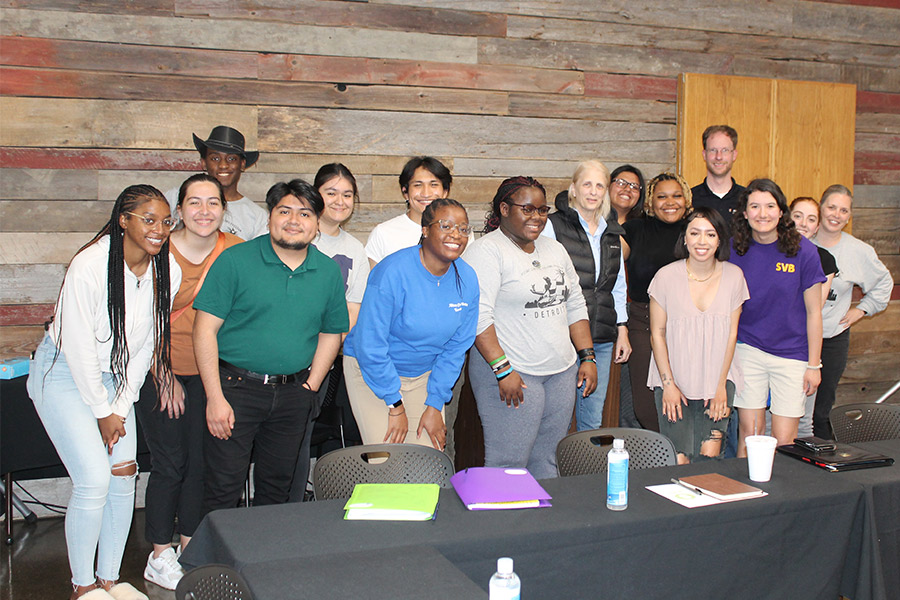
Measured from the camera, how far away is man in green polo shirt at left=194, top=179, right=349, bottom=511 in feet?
9.04

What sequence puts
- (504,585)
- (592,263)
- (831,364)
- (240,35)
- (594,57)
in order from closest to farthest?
(504,585)
(592,263)
(240,35)
(831,364)
(594,57)

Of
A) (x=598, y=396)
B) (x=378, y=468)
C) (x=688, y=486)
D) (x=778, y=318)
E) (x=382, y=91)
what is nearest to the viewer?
(x=688, y=486)

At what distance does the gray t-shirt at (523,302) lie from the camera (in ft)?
10.3

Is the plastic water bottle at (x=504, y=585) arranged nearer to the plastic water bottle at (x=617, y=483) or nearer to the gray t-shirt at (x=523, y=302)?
the plastic water bottle at (x=617, y=483)

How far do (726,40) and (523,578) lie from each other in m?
4.57

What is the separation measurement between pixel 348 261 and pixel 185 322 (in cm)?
78

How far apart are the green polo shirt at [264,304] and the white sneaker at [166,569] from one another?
3.25 feet

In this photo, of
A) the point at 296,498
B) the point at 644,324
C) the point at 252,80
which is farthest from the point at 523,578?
the point at 252,80

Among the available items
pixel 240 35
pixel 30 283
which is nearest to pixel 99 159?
pixel 30 283

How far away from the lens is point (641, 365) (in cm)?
386

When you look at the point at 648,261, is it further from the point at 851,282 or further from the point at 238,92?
the point at 238,92

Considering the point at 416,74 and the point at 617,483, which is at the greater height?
the point at 416,74

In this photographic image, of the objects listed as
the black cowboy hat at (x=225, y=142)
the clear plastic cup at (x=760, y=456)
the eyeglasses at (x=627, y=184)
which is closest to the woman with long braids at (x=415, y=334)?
the clear plastic cup at (x=760, y=456)

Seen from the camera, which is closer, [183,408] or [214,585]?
[214,585]
